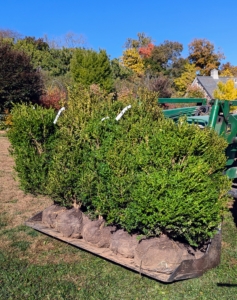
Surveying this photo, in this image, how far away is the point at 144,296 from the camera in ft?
12.0

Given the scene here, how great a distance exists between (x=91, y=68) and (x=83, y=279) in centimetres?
2636

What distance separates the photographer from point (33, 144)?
4664mm

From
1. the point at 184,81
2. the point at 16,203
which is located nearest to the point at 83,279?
the point at 16,203

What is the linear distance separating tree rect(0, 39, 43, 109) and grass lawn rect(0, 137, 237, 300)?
1567 centimetres

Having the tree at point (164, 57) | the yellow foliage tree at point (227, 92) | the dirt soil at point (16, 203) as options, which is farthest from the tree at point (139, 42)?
the dirt soil at point (16, 203)

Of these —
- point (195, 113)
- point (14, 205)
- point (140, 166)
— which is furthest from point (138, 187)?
point (14, 205)

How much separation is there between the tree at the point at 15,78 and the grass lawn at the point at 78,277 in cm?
1567

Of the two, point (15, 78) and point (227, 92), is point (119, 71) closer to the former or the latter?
point (227, 92)

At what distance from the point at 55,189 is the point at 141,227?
1.13 meters

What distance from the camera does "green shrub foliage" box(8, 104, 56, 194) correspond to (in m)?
4.54

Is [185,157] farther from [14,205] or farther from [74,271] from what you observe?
[14,205]

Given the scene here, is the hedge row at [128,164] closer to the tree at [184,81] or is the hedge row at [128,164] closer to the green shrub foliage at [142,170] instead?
the green shrub foliage at [142,170]

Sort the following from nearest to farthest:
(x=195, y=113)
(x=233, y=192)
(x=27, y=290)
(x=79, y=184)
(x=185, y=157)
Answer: (x=185, y=157)
(x=27, y=290)
(x=79, y=184)
(x=233, y=192)
(x=195, y=113)

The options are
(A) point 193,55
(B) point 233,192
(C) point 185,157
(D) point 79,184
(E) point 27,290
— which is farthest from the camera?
(A) point 193,55
